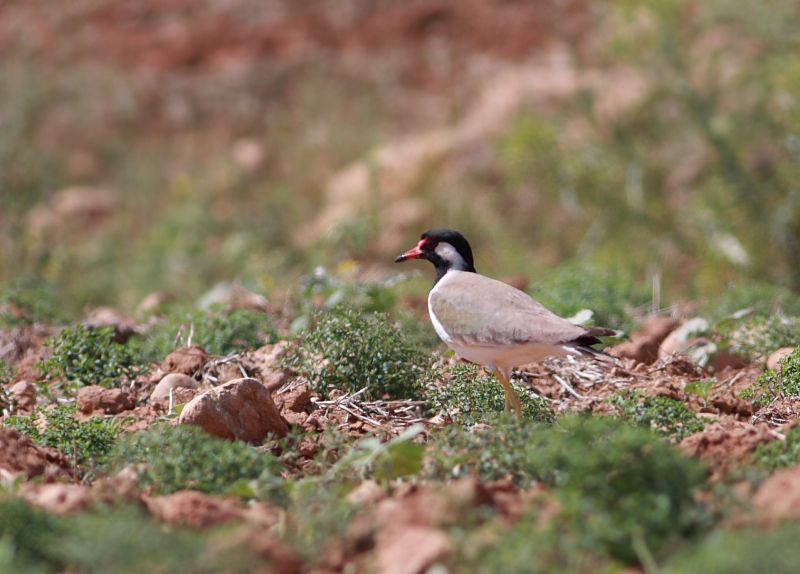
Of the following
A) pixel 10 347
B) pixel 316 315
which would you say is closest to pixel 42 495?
pixel 316 315

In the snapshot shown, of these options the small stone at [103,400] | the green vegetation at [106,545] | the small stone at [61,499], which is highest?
the green vegetation at [106,545]

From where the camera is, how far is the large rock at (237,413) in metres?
4.79

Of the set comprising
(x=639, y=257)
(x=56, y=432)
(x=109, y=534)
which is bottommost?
(x=639, y=257)

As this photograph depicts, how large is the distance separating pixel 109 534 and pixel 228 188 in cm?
1071

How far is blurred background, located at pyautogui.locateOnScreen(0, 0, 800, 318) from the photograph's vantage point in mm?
10109

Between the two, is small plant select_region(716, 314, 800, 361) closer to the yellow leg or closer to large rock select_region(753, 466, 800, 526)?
the yellow leg

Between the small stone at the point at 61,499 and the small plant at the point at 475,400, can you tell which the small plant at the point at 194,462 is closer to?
the small stone at the point at 61,499

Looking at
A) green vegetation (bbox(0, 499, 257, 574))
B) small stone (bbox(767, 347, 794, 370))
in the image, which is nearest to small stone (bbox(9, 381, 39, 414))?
green vegetation (bbox(0, 499, 257, 574))

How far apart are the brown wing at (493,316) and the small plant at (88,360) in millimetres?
1577

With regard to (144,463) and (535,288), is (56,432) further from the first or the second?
(535,288)

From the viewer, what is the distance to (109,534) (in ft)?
10.2

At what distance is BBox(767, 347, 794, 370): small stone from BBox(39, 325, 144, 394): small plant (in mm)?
2985

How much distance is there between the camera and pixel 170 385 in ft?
18.4

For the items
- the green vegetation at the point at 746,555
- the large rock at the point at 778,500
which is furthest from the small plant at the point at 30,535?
the large rock at the point at 778,500
